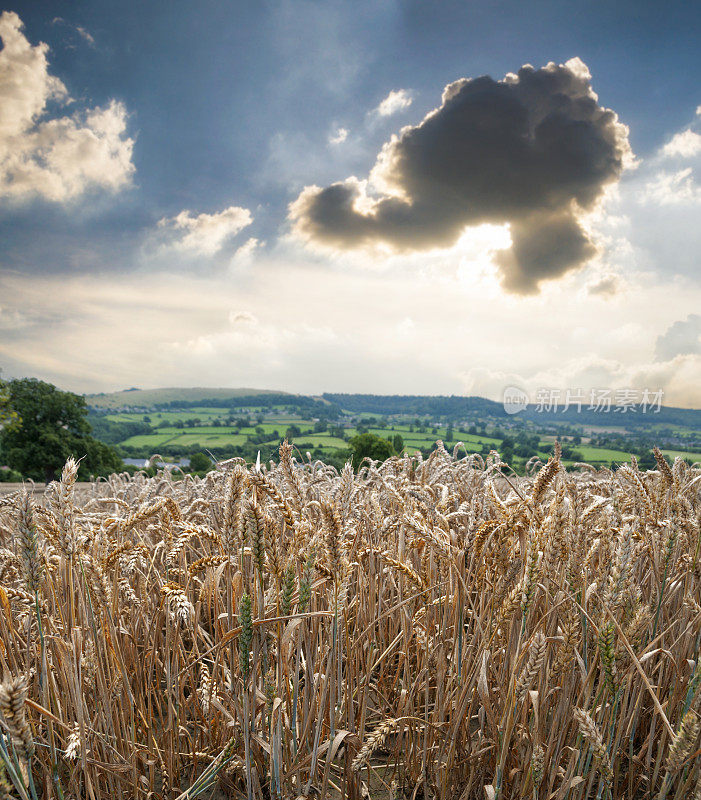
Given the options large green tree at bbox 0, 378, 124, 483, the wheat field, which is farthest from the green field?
large green tree at bbox 0, 378, 124, 483

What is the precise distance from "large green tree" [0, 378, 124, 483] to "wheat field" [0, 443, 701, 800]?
3676 cm

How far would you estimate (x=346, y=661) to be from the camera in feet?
6.98

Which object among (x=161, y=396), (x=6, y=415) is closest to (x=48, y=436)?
(x=6, y=415)

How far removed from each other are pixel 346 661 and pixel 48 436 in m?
42.5

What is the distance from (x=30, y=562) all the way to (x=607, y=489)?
6.26 meters

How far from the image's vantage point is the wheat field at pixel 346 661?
1.68 meters

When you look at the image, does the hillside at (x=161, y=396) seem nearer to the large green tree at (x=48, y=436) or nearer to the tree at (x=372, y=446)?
the large green tree at (x=48, y=436)

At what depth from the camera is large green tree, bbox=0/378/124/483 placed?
3569 cm

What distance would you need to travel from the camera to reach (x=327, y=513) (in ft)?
5.35

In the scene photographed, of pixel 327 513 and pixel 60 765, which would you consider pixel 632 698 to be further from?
pixel 60 765

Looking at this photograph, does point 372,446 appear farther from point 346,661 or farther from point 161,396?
point 161,396

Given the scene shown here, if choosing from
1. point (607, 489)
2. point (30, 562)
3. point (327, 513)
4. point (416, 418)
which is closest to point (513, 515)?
point (327, 513)

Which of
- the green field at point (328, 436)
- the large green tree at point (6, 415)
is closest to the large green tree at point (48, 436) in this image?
the green field at point (328, 436)

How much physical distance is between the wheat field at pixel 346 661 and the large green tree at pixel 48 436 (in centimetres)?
3676
